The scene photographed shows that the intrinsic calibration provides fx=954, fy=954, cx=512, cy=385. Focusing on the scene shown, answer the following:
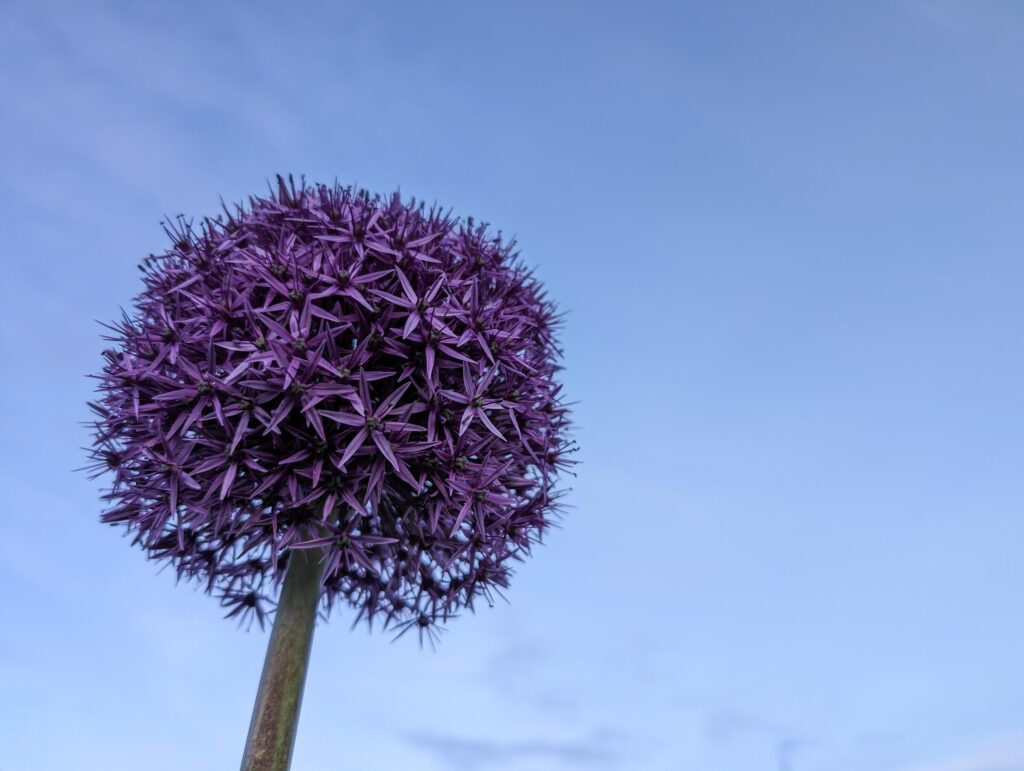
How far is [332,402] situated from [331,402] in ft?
0.04

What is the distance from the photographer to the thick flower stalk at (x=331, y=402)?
8.95m

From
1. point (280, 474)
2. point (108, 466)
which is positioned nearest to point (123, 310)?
point (108, 466)

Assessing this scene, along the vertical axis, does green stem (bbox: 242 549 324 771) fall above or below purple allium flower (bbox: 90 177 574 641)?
below

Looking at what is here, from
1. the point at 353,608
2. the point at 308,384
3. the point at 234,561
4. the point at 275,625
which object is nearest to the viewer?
the point at 308,384

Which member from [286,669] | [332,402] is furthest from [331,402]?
[286,669]

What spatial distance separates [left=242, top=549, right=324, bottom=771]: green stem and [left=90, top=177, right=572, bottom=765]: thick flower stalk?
25 cm

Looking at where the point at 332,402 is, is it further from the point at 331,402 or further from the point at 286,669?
the point at 286,669

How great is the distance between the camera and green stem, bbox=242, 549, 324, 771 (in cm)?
951

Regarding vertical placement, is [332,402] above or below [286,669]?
above

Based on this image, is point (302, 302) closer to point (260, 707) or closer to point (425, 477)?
point (425, 477)

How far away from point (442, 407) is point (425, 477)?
704mm

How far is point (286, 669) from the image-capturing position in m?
9.71

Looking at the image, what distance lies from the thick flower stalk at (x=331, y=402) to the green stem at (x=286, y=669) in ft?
0.80

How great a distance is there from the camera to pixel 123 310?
36.1 ft
